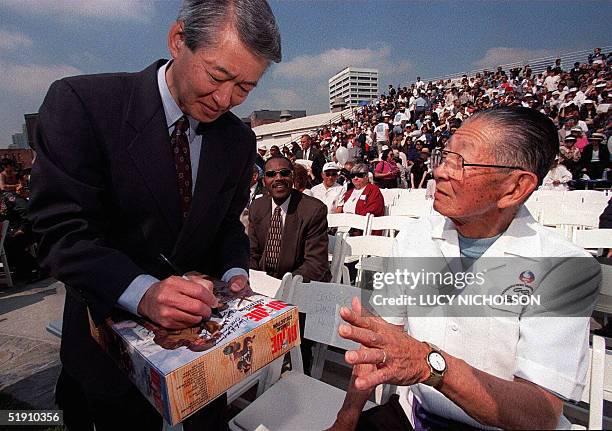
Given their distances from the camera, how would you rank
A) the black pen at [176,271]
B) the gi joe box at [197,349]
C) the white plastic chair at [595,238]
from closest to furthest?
1. the gi joe box at [197,349]
2. the black pen at [176,271]
3. the white plastic chair at [595,238]

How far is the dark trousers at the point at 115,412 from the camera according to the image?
126 cm

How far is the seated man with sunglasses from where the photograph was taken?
1058 millimetres

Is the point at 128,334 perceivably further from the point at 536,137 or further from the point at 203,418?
the point at 536,137

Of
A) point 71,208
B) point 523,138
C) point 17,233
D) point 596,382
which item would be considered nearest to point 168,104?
point 71,208

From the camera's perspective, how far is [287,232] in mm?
3355

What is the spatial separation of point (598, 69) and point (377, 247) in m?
19.3

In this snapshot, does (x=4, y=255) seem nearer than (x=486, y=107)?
Yes

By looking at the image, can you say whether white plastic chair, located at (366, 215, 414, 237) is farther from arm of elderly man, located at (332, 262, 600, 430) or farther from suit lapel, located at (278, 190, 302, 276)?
arm of elderly man, located at (332, 262, 600, 430)

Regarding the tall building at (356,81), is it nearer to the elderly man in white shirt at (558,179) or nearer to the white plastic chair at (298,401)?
the elderly man in white shirt at (558,179)

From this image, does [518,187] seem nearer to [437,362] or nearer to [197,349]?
[437,362]

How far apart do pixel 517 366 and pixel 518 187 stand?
2.19ft

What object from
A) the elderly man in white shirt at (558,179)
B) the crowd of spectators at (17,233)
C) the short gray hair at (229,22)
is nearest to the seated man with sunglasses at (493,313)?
the short gray hair at (229,22)

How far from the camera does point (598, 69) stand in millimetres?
16328

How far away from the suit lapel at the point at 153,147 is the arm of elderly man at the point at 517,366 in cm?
69
